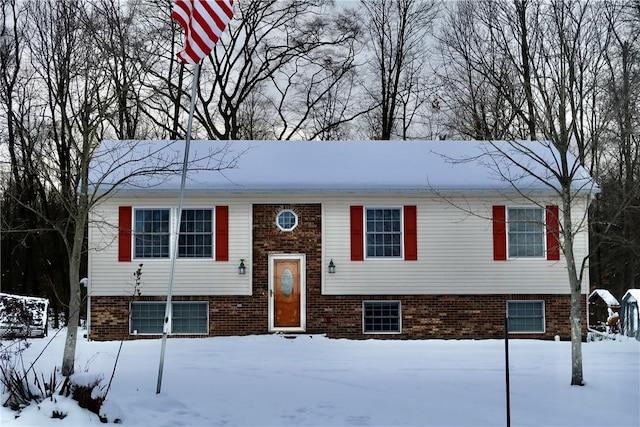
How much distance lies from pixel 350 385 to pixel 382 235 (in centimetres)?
696

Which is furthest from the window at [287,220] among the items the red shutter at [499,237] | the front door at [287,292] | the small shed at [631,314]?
the small shed at [631,314]

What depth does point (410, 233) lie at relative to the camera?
17328mm

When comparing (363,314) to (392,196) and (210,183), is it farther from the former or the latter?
(210,183)

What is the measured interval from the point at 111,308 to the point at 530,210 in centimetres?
1012

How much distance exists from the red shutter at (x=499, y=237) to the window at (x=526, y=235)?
0.18 m

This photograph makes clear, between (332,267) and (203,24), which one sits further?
(332,267)

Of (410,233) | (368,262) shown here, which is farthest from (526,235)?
(368,262)

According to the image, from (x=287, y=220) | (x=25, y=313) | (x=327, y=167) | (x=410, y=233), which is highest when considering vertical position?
(x=327, y=167)

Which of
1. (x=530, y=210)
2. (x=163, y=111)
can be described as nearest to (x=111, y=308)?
(x=530, y=210)

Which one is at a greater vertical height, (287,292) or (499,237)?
(499,237)

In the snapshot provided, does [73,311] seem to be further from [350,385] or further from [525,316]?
[525,316]

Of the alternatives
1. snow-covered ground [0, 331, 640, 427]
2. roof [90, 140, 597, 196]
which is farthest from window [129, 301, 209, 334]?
roof [90, 140, 597, 196]

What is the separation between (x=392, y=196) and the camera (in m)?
17.3

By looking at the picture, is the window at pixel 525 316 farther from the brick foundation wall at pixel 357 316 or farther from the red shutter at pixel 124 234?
the red shutter at pixel 124 234
